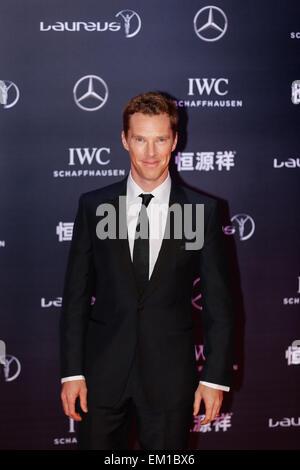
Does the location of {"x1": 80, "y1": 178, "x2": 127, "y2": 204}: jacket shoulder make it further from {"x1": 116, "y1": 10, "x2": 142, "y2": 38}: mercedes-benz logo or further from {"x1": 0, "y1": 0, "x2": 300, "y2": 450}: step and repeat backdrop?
{"x1": 116, "y1": 10, "x2": 142, "y2": 38}: mercedes-benz logo

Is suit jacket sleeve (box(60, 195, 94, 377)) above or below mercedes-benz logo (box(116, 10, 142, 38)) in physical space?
below

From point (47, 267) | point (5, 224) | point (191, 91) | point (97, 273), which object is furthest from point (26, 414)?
point (191, 91)

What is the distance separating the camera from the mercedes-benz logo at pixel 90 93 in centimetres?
333

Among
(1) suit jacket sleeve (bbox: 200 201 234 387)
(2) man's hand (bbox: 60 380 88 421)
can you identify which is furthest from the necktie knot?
(2) man's hand (bbox: 60 380 88 421)

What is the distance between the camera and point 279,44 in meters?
3.44

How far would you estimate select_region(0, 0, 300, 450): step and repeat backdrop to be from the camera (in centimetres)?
330

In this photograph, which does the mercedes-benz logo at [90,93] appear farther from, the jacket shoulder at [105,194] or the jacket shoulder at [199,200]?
the jacket shoulder at [199,200]

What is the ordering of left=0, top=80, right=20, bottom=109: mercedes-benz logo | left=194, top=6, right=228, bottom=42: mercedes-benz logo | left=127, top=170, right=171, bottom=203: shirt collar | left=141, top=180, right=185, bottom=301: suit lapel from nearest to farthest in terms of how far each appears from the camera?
left=141, top=180, right=185, bottom=301: suit lapel, left=127, top=170, right=171, bottom=203: shirt collar, left=0, top=80, right=20, bottom=109: mercedes-benz logo, left=194, top=6, right=228, bottom=42: mercedes-benz logo

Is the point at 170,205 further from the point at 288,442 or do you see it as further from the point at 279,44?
the point at 288,442

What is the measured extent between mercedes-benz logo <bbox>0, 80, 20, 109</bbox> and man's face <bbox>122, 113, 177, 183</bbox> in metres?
1.32

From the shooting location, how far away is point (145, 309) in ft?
7.38

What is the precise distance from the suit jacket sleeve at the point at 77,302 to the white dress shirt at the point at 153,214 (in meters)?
0.08

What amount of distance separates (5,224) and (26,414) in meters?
1.36
